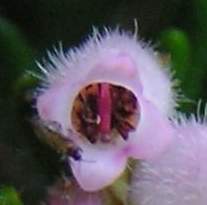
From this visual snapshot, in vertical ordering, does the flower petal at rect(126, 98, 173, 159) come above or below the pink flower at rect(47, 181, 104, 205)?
above

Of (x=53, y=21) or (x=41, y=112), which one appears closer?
(x=41, y=112)

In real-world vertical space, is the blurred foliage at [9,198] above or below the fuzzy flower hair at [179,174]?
below

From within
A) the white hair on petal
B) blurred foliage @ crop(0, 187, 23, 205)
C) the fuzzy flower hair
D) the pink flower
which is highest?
the white hair on petal

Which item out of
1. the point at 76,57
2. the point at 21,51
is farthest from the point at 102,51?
the point at 21,51

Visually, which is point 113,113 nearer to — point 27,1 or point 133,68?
point 133,68

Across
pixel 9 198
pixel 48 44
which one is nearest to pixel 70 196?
pixel 9 198

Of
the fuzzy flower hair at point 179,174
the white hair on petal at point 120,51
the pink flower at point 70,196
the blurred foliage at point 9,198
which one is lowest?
the blurred foliage at point 9,198

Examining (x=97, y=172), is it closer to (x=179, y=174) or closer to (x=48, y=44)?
(x=179, y=174)
